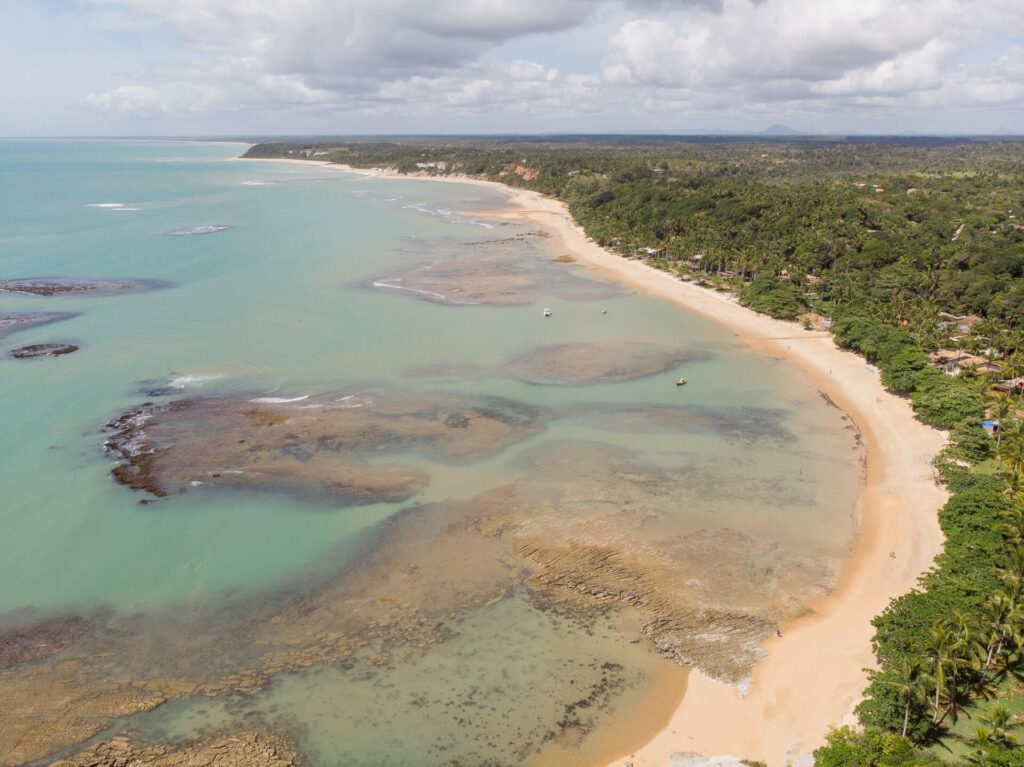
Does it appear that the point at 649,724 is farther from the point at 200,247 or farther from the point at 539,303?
the point at 200,247

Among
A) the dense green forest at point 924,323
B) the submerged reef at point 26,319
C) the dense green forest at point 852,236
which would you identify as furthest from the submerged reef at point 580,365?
the submerged reef at point 26,319

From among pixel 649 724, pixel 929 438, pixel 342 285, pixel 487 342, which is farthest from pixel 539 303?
pixel 649 724

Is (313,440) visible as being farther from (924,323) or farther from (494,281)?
(924,323)

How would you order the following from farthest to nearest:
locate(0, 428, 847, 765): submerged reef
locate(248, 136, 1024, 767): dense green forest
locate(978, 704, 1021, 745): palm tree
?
locate(0, 428, 847, 765): submerged reef, locate(248, 136, 1024, 767): dense green forest, locate(978, 704, 1021, 745): palm tree

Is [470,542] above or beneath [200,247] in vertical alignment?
beneath

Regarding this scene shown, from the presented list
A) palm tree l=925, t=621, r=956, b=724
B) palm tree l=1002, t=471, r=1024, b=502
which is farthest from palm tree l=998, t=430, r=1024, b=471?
palm tree l=925, t=621, r=956, b=724

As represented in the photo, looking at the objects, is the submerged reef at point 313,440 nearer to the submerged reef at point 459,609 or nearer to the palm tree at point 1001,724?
the submerged reef at point 459,609

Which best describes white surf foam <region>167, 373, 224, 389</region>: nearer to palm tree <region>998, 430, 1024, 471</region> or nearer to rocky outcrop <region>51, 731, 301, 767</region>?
rocky outcrop <region>51, 731, 301, 767</region>
